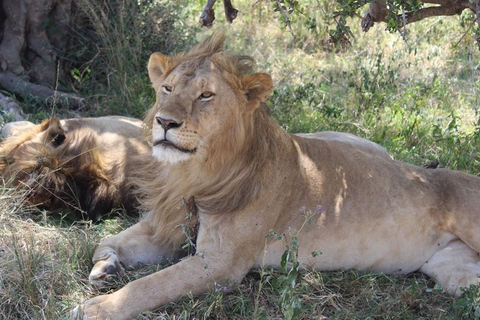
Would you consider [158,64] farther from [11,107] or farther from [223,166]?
[11,107]

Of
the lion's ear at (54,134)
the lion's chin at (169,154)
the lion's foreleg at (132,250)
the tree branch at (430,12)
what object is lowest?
the lion's foreleg at (132,250)

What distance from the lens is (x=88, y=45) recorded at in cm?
666

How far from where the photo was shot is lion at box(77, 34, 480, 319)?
11.3ft

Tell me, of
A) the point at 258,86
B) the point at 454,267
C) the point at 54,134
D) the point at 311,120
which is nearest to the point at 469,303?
the point at 454,267

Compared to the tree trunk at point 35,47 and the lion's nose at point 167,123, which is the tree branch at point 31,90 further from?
the lion's nose at point 167,123

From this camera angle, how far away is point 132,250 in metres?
3.98

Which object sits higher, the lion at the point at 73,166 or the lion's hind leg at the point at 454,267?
the lion at the point at 73,166

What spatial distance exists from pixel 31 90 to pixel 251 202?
10.7 feet

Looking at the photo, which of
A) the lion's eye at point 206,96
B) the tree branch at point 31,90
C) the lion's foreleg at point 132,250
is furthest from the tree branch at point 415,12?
the tree branch at point 31,90

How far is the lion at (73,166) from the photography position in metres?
4.41

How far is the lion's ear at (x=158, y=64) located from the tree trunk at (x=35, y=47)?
95.1 inches

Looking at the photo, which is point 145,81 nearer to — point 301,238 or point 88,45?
point 88,45

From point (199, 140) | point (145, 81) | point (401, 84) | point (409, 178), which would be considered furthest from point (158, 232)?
point (401, 84)

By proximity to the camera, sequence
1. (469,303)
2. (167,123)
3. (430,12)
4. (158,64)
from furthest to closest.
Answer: (430,12) → (158,64) → (469,303) → (167,123)
